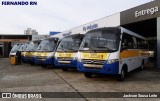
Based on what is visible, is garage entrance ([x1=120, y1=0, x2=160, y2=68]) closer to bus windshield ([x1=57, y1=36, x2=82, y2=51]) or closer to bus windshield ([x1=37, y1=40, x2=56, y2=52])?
bus windshield ([x1=57, y1=36, x2=82, y2=51])

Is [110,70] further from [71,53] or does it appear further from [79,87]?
[71,53]

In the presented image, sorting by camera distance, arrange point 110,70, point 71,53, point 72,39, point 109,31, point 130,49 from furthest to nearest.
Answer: point 72,39
point 71,53
point 130,49
point 109,31
point 110,70

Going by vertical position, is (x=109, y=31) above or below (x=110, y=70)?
above

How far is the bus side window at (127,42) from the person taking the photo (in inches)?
390

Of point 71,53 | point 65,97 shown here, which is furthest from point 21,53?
point 65,97

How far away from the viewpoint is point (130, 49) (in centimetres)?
1101

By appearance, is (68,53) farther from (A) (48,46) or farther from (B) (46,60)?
(A) (48,46)

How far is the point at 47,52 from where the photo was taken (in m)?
15.0

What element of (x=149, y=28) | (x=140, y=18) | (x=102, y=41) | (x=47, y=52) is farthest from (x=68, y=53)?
(x=149, y=28)

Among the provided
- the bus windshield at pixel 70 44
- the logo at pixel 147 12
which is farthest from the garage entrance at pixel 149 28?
the bus windshield at pixel 70 44

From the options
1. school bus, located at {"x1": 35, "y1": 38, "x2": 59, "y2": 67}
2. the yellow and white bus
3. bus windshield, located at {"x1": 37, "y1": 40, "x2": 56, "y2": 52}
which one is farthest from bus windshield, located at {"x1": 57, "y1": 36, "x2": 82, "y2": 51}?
the yellow and white bus

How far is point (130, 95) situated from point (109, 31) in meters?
3.57

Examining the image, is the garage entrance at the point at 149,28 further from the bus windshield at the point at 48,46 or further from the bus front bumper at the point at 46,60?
the bus front bumper at the point at 46,60

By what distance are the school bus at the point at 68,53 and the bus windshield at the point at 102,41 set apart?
2221mm
